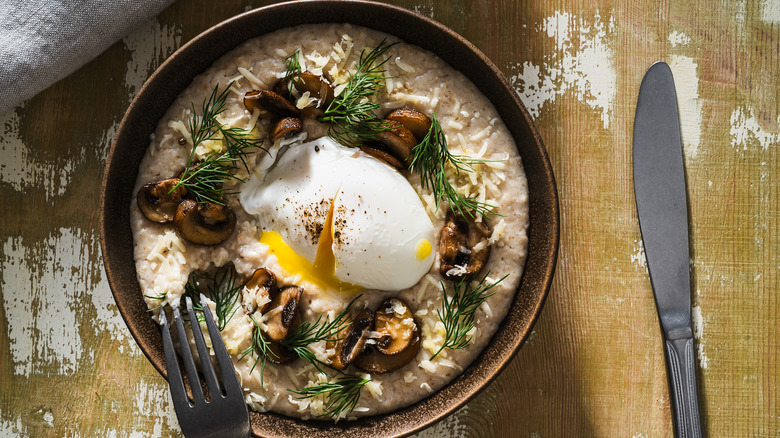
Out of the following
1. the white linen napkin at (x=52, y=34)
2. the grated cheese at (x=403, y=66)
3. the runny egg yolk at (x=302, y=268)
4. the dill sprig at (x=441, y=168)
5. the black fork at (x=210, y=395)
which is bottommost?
the black fork at (x=210, y=395)

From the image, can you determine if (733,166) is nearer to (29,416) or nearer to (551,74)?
(551,74)

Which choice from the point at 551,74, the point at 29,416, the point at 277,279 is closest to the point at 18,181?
Answer: the point at 29,416

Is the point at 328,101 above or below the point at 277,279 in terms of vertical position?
above

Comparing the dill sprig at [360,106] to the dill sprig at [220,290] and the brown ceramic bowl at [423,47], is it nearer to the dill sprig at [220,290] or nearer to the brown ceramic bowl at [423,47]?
the brown ceramic bowl at [423,47]

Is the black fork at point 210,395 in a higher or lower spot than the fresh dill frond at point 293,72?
lower

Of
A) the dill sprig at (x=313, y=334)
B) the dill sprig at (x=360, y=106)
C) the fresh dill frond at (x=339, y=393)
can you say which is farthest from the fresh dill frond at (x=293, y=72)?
the fresh dill frond at (x=339, y=393)

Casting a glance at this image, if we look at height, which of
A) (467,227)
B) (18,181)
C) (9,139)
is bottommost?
(467,227)

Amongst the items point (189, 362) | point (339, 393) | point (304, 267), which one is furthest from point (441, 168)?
point (189, 362)
